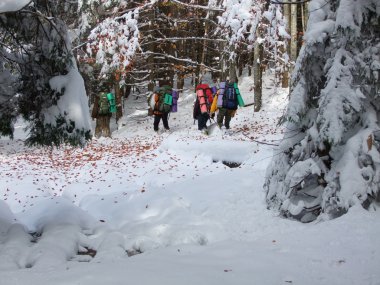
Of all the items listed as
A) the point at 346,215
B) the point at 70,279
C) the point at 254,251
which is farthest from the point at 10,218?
the point at 346,215

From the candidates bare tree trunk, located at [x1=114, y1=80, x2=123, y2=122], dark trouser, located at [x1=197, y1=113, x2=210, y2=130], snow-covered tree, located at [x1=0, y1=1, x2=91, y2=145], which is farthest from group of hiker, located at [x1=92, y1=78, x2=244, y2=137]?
snow-covered tree, located at [x1=0, y1=1, x2=91, y2=145]

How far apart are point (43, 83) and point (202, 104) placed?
887 cm

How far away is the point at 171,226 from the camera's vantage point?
258 inches

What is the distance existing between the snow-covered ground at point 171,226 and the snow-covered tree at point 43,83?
5.52 ft

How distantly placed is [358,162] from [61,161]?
12.0 metres

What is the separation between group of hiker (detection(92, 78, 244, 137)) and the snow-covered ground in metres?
0.82

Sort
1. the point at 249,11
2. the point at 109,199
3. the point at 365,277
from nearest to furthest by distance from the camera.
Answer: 1. the point at 365,277
2. the point at 109,199
3. the point at 249,11

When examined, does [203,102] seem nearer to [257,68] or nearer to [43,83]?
[257,68]

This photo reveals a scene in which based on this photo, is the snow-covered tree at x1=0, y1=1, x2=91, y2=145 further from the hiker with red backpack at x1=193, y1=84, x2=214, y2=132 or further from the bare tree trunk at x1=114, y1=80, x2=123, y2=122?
the bare tree trunk at x1=114, y1=80, x2=123, y2=122

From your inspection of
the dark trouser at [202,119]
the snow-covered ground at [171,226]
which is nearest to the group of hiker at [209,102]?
the dark trouser at [202,119]

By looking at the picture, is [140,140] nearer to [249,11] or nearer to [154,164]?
[154,164]

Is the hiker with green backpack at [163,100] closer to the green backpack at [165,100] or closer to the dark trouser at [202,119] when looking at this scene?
the green backpack at [165,100]

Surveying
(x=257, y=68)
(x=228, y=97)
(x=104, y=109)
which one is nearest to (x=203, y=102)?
(x=228, y=97)

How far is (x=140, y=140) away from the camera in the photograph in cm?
1725
